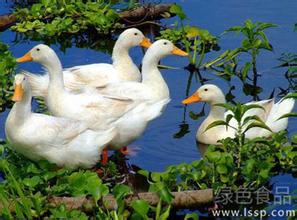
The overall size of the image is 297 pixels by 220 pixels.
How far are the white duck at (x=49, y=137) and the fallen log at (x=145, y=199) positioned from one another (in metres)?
0.55

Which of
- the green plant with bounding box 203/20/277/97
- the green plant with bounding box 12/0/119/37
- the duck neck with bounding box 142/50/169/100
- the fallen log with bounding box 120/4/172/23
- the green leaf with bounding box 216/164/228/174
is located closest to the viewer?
the green leaf with bounding box 216/164/228/174

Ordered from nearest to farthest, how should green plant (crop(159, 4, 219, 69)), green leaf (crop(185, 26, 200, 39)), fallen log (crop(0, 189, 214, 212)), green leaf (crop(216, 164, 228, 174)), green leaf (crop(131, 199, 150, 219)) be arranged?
green leaf (crop(131, 199, 150, 219))
fallen log (crop(0, 189, 214, 212))
green leaf (crop(216, 164, 228, 174))
green plant (crop(159, 4, 219, 69))
green leaf (crop(185, 26, 200, 39))

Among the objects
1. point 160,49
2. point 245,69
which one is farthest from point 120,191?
point 245,69

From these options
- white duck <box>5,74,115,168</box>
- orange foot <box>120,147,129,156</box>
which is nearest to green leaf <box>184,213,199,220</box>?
white duck <box>5,74,115,168</box>

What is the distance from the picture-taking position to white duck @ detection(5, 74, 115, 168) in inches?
259

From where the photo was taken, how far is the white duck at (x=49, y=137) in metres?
6.58

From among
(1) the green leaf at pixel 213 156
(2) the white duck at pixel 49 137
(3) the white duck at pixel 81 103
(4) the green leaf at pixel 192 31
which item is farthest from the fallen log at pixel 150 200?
(4) the green leaf at pixel 192 31

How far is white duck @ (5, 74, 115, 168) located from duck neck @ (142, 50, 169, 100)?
3.82 feet

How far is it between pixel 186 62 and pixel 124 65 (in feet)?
3.59

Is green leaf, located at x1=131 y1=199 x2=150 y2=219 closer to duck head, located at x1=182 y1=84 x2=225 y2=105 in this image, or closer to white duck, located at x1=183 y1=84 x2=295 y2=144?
white duck, located at x1=183 y1=84 x2=295 y2=144

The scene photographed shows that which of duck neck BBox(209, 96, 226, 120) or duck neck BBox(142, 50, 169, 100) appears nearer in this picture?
duck neck BBox(209, 96, 226, 120)

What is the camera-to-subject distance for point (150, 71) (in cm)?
795

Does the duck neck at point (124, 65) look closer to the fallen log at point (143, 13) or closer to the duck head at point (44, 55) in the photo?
the duck head at point (44, 55)

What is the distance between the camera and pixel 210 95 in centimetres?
776
